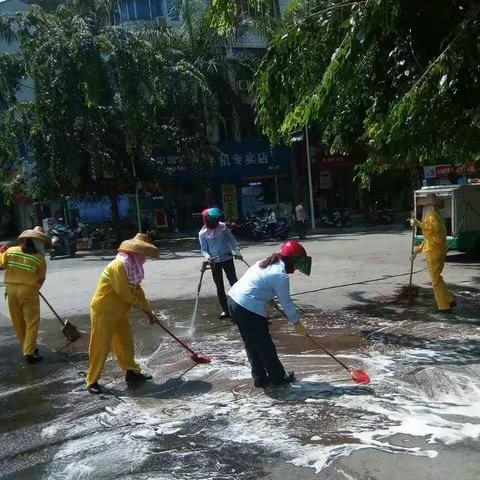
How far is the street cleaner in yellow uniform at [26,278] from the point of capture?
6.78 metres

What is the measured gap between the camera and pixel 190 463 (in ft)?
13.3

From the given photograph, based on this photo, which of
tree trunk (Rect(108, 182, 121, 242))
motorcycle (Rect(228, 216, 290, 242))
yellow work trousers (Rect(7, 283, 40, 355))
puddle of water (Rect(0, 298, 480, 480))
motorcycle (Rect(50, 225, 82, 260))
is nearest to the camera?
puddle of water (Rect(0, 298, 480, 480))

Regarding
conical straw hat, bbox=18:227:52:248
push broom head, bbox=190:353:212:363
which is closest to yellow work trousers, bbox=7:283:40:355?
conical straw hat, bbox=18:227:52:248

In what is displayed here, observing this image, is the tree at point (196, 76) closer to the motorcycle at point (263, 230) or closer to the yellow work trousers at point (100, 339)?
the motorcycle at point (263, 230)

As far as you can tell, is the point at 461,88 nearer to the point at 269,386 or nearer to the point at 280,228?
the point at 269,386

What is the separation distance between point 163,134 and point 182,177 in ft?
19.2

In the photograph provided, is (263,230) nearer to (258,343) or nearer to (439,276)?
(439,276)

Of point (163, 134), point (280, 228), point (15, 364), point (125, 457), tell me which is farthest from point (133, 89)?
point (125, 457)

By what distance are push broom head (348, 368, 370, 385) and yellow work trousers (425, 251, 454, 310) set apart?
317 centimetres

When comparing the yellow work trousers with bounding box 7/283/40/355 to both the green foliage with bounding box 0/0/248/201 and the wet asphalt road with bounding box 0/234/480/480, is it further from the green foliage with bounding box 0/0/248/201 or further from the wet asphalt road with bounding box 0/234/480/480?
the green foliage with bounding box 0/0/248/201

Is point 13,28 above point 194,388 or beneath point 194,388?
above

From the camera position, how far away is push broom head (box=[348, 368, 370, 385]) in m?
5.39

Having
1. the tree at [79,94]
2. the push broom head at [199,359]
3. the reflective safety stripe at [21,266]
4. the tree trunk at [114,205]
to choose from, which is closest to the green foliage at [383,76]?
the push broom head at [199,359]

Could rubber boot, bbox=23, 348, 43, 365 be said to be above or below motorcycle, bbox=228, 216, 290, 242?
below
